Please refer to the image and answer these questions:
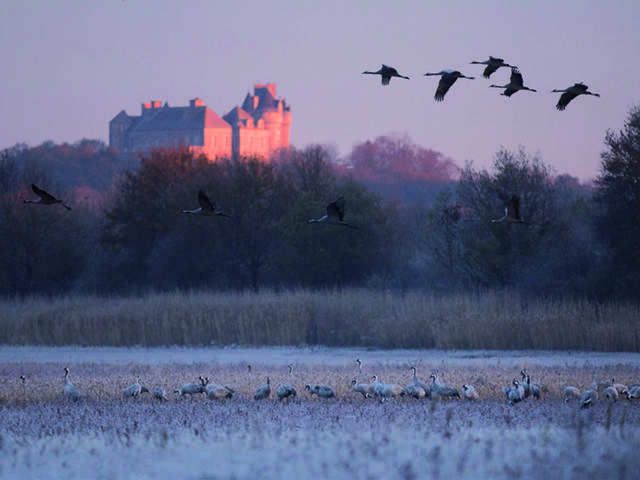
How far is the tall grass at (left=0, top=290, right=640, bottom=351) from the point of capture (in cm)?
2666

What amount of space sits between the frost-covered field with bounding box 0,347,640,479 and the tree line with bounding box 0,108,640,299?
1559 centimetres

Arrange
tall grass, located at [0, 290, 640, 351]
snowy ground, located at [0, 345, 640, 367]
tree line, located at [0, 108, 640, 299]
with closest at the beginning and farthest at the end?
snowy ground, located at [0, 345, 640, 367]
tall grass, located at [0, 290, 640, 351]
tree line, located at [0, 108, 640, 299]

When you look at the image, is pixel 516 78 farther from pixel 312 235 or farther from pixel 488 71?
pixel 312 235

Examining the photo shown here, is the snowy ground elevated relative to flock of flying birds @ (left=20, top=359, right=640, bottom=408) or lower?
lower

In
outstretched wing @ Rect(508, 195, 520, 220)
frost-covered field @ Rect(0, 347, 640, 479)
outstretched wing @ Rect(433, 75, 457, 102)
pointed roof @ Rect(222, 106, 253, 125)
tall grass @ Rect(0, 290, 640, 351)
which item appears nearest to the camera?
frost-covered field @ Rect(0, 347, 640, 479)

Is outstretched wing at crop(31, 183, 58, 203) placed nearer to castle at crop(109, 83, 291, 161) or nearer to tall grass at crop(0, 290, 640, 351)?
tall grass at crop(0, 290, 640, 351)

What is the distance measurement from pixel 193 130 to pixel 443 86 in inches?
5627

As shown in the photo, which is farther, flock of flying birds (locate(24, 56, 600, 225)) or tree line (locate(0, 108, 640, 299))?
tree line (locate(0, 108, 640, 299))

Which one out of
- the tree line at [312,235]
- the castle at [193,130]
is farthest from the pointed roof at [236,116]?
the tree line at [312,235]

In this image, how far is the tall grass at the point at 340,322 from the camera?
26.7 m

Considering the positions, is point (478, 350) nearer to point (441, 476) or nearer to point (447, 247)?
point (447, 247)

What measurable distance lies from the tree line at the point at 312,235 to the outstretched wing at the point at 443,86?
17.7 meters

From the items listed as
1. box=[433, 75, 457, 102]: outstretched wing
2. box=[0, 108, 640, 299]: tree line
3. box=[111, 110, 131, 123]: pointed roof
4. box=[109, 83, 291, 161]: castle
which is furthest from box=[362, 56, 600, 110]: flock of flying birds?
box=[111, 110, 131, 123]: pointed roof

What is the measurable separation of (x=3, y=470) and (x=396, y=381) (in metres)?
8.17
